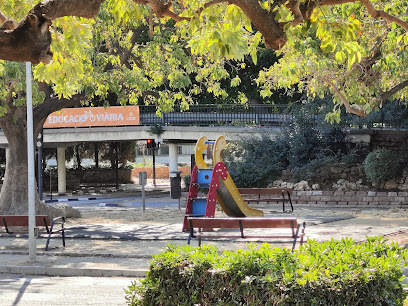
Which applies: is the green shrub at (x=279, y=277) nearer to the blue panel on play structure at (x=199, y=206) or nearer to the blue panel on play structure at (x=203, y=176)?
the blue panel on play structure at (x=199, y=206)

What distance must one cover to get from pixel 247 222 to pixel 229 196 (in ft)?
14.7

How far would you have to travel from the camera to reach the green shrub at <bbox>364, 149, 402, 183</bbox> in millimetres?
25828

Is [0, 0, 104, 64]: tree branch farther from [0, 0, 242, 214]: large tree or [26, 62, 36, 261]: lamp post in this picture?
[0, 0, 242, 214]: large tree

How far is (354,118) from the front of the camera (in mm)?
27969

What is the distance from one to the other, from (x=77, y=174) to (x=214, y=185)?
100 feet

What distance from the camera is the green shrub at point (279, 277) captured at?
602 cm

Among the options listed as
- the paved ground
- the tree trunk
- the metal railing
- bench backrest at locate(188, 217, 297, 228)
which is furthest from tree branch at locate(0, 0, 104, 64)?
the metal railing

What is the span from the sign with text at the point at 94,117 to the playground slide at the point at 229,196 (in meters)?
18.1

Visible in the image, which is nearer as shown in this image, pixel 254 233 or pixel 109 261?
pixel 109 261

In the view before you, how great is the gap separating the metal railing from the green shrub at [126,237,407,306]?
26344mm

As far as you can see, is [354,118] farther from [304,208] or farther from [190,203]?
[190,203]

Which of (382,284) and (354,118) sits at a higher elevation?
(354,118)

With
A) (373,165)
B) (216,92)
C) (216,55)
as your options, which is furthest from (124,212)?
(216,55)

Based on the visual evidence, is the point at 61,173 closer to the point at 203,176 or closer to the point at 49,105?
the point at 49,105
